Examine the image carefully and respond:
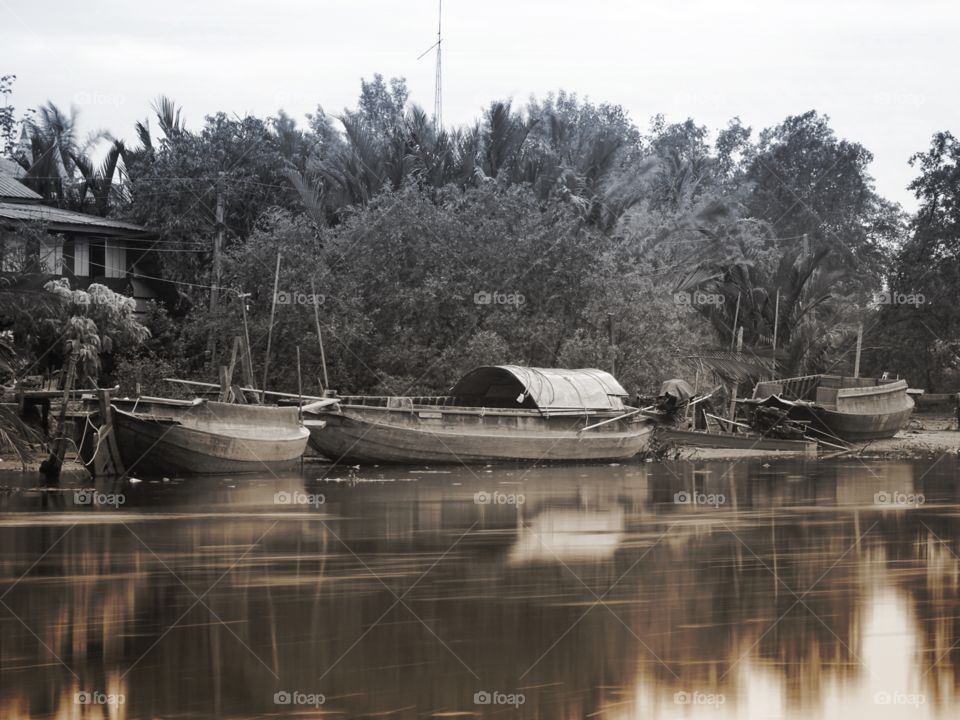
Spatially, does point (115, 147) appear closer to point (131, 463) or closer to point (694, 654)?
point (131, 463)

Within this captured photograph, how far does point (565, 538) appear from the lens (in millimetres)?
13305

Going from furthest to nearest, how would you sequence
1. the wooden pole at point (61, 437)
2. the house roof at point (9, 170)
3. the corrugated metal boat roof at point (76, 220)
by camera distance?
the corrugated metal boat roof at point (76, 220)
the house roof at point (9, 170)
the wooden pole at point (61, 437)
